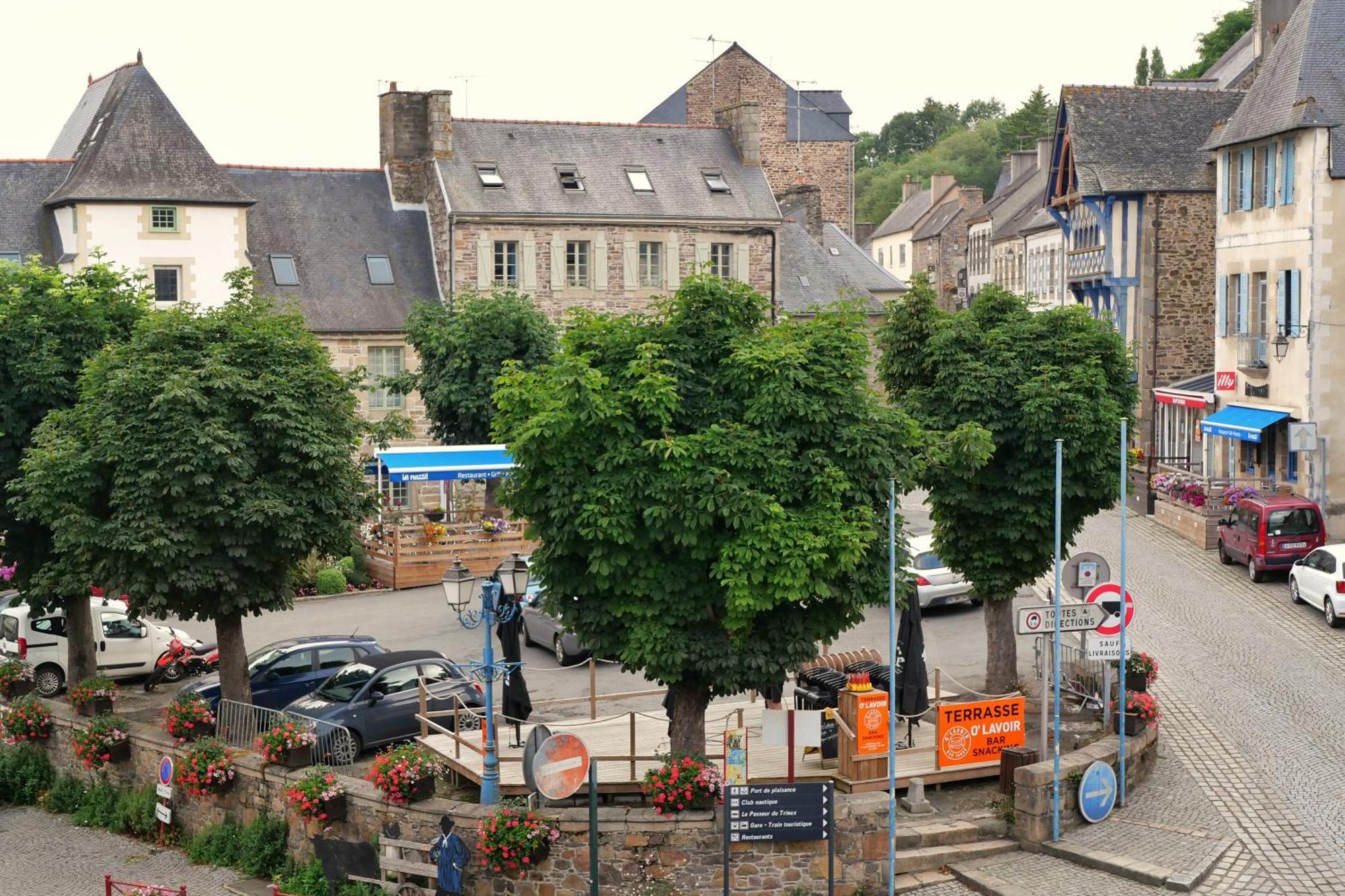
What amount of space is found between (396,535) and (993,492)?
647 inches

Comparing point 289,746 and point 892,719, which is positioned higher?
point 892,719

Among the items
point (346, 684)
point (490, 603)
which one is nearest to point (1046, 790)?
point (490, 603)

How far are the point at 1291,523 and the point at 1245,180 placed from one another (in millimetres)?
9282

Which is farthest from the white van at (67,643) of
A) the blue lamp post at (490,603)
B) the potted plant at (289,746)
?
the blue lamp post at (490,603)

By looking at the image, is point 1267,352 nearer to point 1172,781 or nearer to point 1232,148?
point 1232,148

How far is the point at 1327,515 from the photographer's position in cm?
3334

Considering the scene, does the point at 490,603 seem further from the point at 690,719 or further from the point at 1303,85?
the point at 1303,85

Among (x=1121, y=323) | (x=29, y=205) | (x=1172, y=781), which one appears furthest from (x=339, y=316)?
(x=1172, y=781)

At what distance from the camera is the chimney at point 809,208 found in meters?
55.6

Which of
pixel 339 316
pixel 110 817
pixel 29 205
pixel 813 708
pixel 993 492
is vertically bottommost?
pixel 110 817

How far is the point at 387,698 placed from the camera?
22.1 meters

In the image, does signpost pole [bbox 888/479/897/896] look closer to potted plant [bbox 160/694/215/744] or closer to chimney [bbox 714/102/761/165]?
potted plant [bbox 160/694/215/744]

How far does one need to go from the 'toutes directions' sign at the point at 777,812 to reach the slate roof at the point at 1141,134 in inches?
1127

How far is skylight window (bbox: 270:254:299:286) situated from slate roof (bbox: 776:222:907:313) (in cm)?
1397
